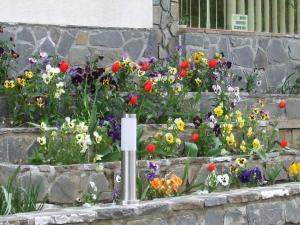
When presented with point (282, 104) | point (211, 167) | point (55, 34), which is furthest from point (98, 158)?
point (282, 104)

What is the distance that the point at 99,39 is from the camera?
951 cm

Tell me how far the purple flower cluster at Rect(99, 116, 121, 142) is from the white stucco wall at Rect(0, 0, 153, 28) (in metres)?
2.08

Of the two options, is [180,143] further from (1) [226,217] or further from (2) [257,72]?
(2) [257,72]

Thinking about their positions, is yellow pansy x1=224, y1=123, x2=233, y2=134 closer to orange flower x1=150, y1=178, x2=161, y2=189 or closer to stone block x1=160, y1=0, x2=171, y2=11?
orange flower x1=150, y1=178, x2=161, y2=189

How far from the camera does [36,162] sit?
21.5ft

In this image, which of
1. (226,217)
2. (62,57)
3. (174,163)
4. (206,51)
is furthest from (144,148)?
(206,51)

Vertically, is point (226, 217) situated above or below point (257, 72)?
below

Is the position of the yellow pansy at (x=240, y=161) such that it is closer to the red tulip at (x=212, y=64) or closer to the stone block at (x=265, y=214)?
the stone block at (x=265, y=214)

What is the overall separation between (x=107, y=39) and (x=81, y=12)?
518 millimetres

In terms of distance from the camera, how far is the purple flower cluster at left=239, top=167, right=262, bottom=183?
700cm

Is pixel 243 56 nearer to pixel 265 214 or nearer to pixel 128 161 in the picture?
pixel 265 214

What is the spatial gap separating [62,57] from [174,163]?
2.83 m

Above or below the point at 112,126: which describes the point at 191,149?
below

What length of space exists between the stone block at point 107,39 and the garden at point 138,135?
30.3 inches
